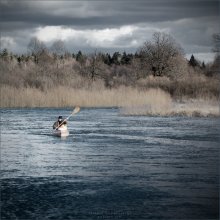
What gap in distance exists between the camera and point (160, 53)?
1871 inches

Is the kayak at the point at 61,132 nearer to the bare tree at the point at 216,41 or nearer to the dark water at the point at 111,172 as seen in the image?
the dark water at the point at 111,172

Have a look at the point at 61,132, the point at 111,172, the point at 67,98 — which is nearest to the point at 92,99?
the point at 67,98

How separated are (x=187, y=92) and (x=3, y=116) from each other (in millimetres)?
13064

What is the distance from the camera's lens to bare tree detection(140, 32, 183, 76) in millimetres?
47125

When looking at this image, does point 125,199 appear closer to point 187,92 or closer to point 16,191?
point 16,191

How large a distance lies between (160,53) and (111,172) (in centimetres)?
3858

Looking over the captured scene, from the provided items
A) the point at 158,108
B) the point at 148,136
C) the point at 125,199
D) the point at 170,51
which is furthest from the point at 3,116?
the point at 170,51

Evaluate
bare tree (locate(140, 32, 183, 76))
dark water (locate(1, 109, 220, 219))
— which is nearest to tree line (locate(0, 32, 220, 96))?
bare tree (locate(140, 32, 183, 76))

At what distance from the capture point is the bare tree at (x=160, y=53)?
47125 mm

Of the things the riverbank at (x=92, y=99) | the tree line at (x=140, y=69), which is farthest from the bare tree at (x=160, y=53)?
the riverbank at (x=92, y=99)

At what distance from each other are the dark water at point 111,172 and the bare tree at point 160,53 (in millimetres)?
29898

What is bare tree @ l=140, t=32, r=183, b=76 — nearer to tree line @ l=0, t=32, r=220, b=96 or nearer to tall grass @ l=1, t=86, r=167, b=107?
tree line @ l=0, t=32, r=220, b=96

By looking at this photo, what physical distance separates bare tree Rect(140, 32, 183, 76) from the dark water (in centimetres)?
2990

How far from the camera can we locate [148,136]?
597 inches
